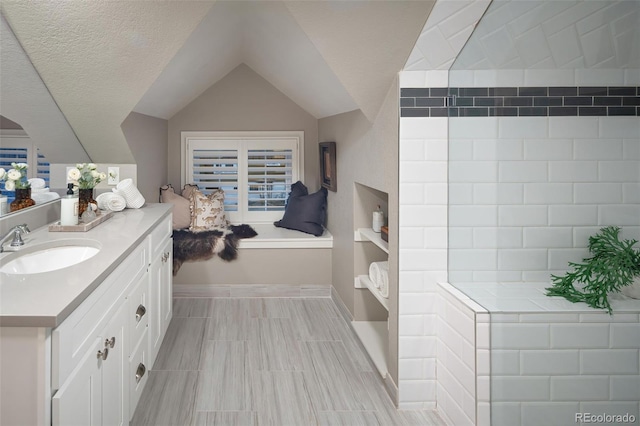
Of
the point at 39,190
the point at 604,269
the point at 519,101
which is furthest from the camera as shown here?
the point at 39,190

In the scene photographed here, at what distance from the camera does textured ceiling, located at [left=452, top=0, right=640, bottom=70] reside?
1.34 meters

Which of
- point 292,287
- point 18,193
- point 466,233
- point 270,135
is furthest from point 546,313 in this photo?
point 270,135

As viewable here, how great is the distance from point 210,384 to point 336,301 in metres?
1.77

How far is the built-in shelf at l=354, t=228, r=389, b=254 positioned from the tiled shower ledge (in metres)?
0.84

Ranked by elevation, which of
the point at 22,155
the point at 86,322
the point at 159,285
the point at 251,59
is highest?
the point at 251,59

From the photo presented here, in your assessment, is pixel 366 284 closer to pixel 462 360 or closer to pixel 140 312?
pixel 462 360

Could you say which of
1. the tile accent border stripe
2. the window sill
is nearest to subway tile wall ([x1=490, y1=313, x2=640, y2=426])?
the tile accent border stripe

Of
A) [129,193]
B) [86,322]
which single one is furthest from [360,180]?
[86,322]

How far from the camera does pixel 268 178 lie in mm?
5668

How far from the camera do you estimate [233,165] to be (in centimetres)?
562

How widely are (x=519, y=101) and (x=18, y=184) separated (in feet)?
7.86

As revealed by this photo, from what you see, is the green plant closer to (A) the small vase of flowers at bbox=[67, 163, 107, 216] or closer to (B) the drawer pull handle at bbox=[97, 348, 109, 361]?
(B) the drawer pull handle at bbox=[97, 348, 109, 361]

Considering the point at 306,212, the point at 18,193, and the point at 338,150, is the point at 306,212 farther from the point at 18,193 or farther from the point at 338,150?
the point at 18,193

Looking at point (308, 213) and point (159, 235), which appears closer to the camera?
point (159, 235)
